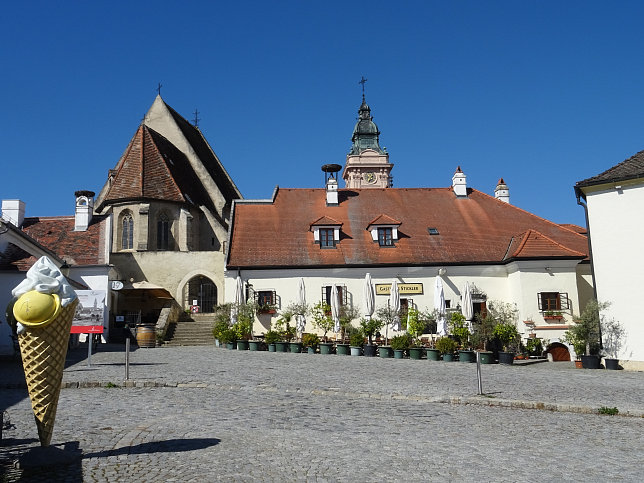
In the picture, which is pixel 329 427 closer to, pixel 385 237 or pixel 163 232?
pixel 385 237

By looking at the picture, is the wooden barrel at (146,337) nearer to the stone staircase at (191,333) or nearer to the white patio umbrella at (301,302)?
the stone staircase at (191,333)

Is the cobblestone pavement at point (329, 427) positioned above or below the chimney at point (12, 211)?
below

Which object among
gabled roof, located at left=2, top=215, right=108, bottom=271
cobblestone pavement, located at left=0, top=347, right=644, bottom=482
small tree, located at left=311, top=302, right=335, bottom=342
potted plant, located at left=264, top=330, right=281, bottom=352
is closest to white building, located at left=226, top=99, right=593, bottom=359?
small tree, located at left=311, top=302, right=335, bottom=342

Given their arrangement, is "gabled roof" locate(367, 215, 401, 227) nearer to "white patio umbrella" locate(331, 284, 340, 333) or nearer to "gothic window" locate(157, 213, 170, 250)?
"white patio umbrella" locate(331, 284, 340, 333)

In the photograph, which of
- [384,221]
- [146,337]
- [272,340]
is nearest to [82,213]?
[146,337]

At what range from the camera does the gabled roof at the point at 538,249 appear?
29.8m

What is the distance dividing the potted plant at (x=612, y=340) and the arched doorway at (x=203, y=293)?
21.7 metres

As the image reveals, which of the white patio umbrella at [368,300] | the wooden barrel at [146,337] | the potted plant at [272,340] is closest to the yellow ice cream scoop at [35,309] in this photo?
the potted plant at [272,340]

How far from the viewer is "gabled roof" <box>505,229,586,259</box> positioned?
29812mm

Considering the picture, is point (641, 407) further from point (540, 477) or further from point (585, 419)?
point (540, 477)

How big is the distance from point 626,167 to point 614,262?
11.5ft

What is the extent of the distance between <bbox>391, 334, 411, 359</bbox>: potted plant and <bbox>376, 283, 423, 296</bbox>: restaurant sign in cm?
725

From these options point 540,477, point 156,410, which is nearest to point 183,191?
point 156,410

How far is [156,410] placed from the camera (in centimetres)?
1104
